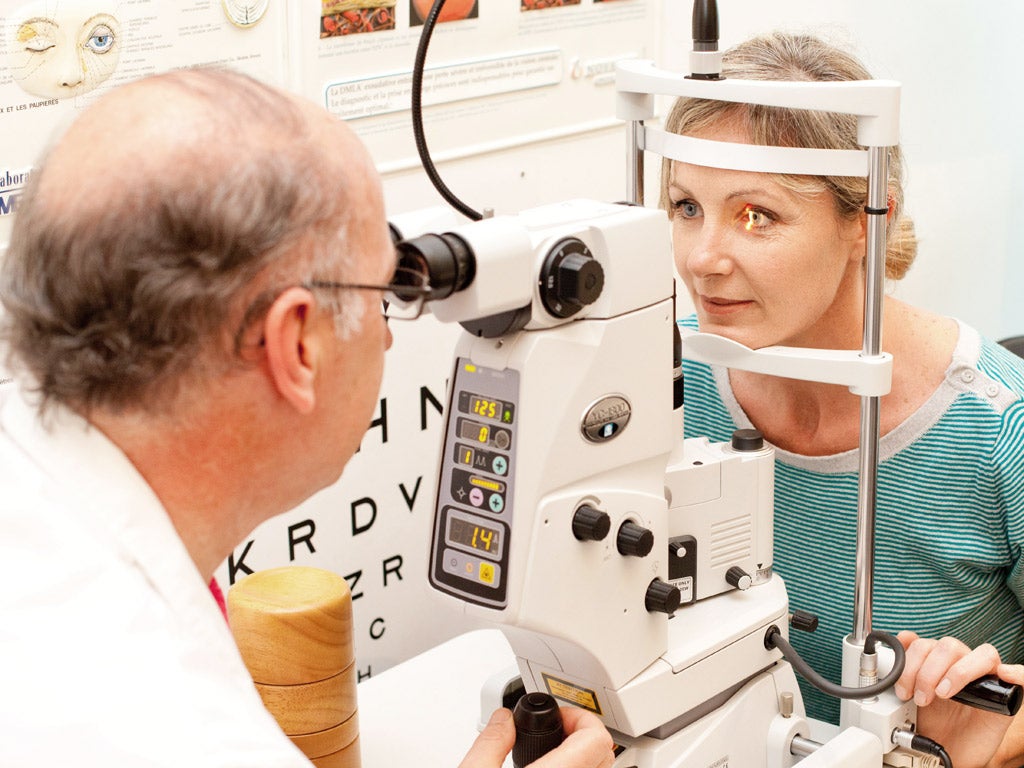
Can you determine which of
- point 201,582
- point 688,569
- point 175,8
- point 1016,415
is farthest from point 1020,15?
point 201,582

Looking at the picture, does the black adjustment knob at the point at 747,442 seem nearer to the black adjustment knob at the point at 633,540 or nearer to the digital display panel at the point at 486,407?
the black adjustment knob at the point at 633,540

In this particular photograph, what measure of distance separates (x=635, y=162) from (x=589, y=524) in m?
0.54

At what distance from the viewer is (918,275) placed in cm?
351

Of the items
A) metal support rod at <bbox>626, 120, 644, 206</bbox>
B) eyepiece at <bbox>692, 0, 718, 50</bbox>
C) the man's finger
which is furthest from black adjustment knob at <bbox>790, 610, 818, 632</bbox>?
eyepiece at <bbox>692, 0, 718, 50</bbox>

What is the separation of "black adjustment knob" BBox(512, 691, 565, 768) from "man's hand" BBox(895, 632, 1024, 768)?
423 mm

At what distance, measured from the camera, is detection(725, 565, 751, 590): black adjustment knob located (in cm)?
126

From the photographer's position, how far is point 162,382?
849mm

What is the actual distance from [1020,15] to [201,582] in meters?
3.35

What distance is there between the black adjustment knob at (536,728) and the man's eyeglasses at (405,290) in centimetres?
37

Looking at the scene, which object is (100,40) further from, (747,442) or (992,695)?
(992,695)

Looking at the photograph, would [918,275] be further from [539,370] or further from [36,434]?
[36,434]

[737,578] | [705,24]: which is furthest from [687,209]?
[737,578]

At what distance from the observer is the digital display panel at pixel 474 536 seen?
3.40 feet

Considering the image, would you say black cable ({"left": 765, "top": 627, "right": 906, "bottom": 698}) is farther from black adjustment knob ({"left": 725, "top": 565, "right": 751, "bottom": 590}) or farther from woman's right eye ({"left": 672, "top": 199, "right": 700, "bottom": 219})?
woman's right eye ({"left": 672, "top": 199, "right": 700, "bottom": 219})
